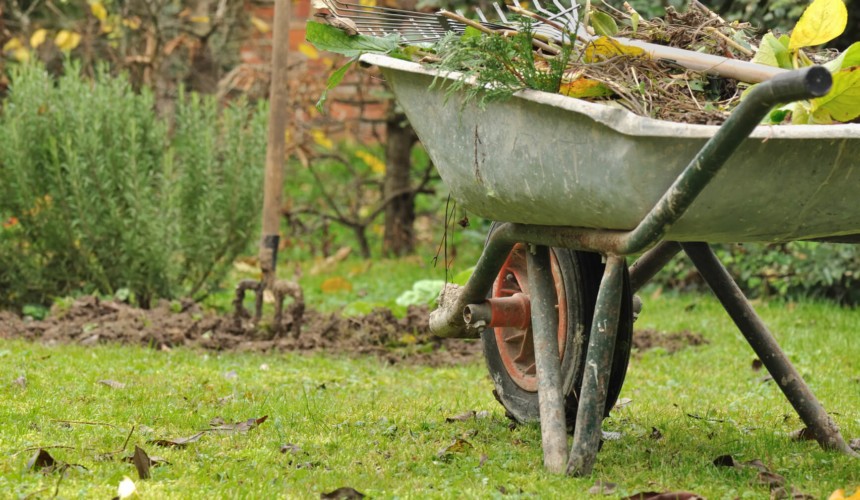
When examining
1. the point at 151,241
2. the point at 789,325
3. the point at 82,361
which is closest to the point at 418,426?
the point at 82,361

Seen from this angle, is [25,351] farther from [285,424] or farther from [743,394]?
[743,394]

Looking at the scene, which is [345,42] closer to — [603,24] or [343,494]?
[603,24]

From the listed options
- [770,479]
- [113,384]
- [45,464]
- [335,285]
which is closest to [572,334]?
[770,479]

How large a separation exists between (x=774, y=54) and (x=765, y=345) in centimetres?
84

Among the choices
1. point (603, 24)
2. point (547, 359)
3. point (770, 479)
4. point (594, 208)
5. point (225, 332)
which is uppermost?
point (603, 24)

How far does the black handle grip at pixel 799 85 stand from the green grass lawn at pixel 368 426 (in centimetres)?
95

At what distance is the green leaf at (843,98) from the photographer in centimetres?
229

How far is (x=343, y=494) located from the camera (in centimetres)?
236

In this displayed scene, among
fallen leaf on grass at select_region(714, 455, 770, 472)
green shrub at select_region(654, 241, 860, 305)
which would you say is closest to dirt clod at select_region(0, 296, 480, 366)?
green shrub at select_region(654, 241, 860, 305)

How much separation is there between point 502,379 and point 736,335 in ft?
8.49

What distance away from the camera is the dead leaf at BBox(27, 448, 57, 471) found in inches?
97.8

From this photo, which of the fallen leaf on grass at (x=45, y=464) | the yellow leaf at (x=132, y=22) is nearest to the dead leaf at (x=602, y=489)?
the fallen leaf on grass at (x=45, y=464)

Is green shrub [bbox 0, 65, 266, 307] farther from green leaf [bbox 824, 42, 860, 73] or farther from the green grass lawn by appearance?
green leaf [bbox 824, 42, 860, 73]

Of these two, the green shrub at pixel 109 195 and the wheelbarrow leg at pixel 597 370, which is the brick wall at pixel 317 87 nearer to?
the green shrub at pixel 109 195
